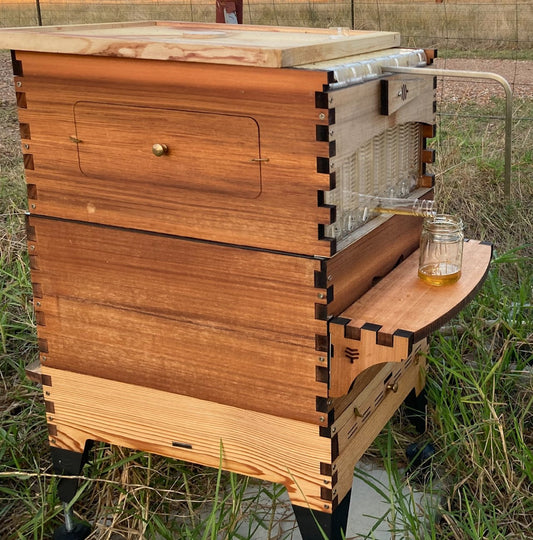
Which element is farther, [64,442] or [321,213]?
[64,442]

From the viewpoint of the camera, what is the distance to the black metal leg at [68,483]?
2.14 m

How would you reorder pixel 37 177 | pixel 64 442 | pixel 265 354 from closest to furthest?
pixel 265 354 < pixel 37 177 < pixel 64 442

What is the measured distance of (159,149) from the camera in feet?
5.71

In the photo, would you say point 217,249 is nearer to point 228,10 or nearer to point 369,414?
point 369,414

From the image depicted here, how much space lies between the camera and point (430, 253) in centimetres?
200

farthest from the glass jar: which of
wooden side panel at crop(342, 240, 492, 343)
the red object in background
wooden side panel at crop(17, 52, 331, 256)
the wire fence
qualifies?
the wire fence

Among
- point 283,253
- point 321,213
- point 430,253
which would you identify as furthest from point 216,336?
point 430,253

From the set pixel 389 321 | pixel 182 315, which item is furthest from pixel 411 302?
pixel 182 315

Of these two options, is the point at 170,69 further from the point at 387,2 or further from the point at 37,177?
the point at 387,2

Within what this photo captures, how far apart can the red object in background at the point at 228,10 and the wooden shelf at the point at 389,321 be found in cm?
142

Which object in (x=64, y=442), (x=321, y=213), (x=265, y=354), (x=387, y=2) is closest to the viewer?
(x=321, y=213)

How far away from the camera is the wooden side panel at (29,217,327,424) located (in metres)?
1.75

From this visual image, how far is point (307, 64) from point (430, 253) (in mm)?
594

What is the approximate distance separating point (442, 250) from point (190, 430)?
0.73 metres
